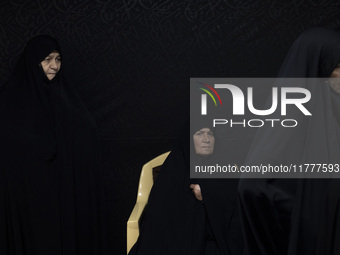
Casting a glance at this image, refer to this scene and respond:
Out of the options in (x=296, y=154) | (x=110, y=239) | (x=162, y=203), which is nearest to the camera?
(x=296, y=154)

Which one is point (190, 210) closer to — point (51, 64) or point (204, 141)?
point (204, 141)

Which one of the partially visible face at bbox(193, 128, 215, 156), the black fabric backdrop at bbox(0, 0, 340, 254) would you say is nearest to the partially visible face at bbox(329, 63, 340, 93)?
the partially visible face at bbox(193, 128, 215, 156)

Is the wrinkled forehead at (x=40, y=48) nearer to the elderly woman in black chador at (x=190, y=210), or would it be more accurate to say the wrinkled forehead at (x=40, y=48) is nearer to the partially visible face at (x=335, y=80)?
the elderly woman in black chador at (x=190, y=210)

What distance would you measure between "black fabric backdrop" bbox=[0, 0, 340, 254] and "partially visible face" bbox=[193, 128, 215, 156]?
63cm

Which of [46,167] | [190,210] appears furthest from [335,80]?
[46,167]

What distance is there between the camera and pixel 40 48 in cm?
277

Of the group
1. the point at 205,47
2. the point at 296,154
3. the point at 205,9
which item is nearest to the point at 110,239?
the point at 205,47

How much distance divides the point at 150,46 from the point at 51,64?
0.70 metres

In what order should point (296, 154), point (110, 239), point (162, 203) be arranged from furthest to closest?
point (110, 239) < point (162, 203) < point (296, 154)

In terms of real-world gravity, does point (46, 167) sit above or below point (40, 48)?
below

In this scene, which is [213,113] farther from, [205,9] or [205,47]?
[205,9]

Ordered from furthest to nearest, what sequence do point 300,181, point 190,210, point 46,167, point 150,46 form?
point 150,46, point 46,167, point 190,210, point 300,181

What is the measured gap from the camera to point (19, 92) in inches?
109

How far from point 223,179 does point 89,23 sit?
1.38 metres
